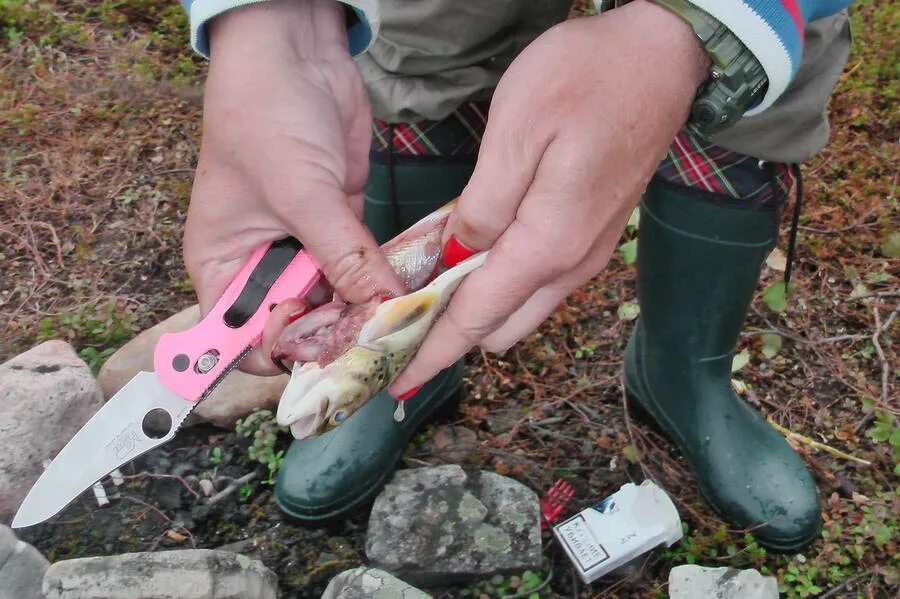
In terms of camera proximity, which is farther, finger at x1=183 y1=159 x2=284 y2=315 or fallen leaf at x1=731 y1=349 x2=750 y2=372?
fallen leaf at x1=731 y1=349 x2=750 y2=372

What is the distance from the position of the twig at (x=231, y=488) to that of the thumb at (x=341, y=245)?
86 centimetres

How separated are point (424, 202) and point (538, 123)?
0.86 metres

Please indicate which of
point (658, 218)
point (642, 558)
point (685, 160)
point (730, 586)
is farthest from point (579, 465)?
point (685, 160)

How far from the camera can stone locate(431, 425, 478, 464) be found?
2180mm

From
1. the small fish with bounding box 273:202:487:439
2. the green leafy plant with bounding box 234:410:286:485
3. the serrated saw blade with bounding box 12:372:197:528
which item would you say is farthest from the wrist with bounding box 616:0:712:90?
the green leafy plant with bounding box 234:410:286:485

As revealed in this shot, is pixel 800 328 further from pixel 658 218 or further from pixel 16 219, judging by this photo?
pixel 16 219

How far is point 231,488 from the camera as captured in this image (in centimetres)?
205

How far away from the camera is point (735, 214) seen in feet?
6.04

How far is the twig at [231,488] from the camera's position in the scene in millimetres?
2025

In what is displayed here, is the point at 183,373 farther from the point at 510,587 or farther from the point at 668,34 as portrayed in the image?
the point at 668,34

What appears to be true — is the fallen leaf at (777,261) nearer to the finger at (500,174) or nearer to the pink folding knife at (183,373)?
the finger at (500,174)

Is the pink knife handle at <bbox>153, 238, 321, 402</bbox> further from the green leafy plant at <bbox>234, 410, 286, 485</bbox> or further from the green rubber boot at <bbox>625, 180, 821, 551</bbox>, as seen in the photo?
the green rubber boot at <bbox>625, 180, 821, 551</bbox>

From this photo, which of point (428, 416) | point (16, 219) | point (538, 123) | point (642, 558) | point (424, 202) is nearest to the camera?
point (538, 123)

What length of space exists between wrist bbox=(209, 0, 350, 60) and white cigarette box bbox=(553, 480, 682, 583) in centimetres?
123
